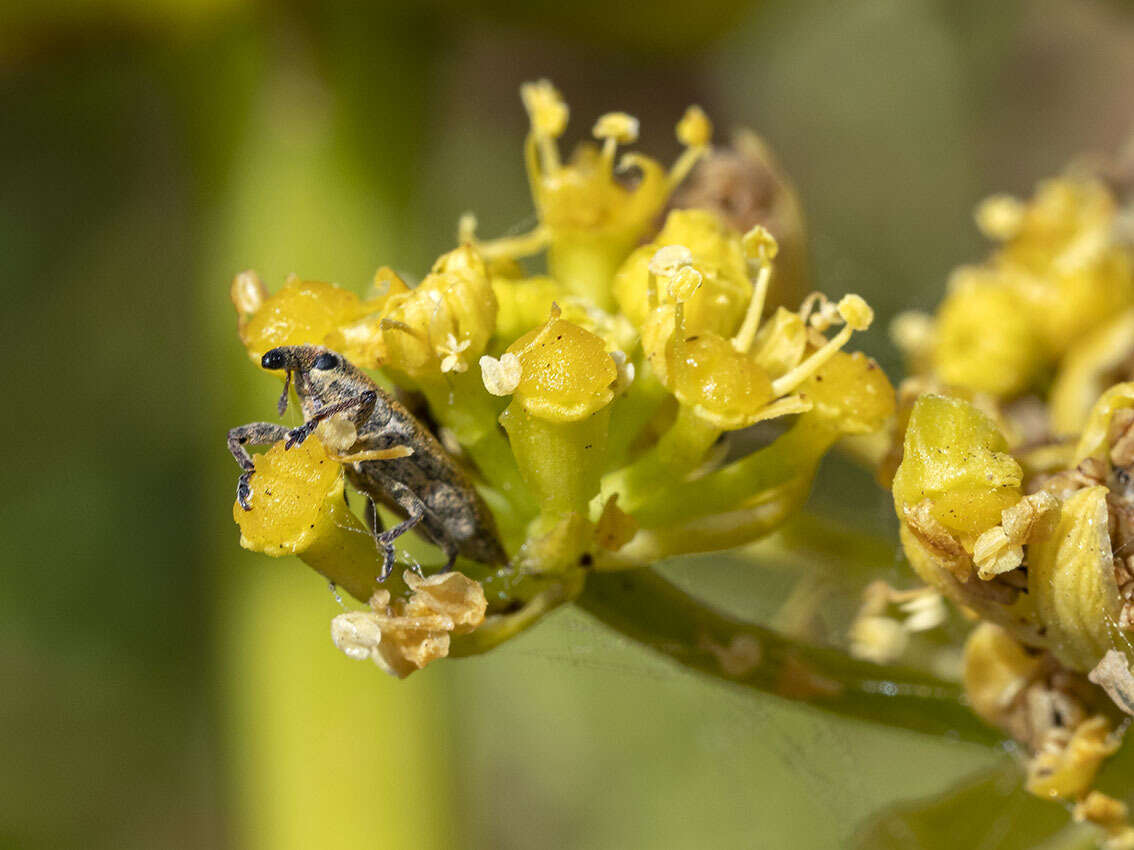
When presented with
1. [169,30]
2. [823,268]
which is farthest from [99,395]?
[823,268]

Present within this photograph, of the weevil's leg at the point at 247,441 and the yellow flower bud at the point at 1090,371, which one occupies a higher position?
the weevil's leg at the point at 247,441

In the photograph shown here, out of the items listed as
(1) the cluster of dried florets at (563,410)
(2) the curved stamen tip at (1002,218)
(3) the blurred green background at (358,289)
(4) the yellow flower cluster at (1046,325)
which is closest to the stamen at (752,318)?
(1) the cluster of dried florets at (563,410)

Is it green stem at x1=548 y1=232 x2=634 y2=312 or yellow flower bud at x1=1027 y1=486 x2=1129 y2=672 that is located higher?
green stem at x1=548 y1=232 x2=634 y2=312

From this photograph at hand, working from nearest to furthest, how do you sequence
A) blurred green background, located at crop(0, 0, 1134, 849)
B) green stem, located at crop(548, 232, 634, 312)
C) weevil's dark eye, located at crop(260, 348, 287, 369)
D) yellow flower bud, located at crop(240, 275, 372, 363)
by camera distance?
weevil's dark eye, located at crop(260, 348, 287, 369)
yellow flower bud, located at crop(240, 275, 372, 363)
green stem, located at crop(548, 232, 634, 312)
blurred green background, located at crop(0, 0, 1134, 849)

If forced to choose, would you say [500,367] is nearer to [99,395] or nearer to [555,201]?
[555,201]

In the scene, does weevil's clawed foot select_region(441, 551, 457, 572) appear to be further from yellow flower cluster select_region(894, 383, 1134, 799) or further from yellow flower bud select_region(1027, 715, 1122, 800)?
yellow flower bud select_region(1027, 715, 1122, 800)

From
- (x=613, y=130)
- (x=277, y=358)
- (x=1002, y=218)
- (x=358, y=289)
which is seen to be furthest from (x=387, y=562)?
(x=358, y=289)

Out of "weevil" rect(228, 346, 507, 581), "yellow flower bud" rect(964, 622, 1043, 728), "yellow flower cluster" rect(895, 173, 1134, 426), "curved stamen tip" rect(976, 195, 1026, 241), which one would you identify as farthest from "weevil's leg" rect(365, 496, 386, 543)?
"curved stamen tip" rect(976, 195, 1026, 241)

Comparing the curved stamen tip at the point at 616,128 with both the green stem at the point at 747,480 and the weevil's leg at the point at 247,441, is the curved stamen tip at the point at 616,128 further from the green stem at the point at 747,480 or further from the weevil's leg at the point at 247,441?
the weevil's leg at the point at 247,441
